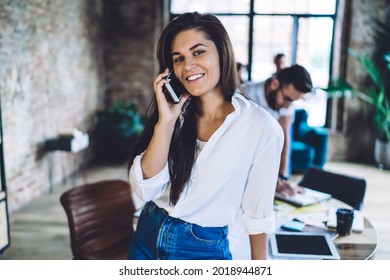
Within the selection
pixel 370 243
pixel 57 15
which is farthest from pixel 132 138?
pixel 370 243

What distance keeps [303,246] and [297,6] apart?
505 cm

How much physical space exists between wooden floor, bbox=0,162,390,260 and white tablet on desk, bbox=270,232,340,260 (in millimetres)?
297

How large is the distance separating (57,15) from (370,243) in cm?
403

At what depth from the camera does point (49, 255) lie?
9.38 feet

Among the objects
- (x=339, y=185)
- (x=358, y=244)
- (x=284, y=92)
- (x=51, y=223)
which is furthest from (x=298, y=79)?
(x=51, y=223)

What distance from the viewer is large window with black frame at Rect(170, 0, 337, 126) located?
589cm

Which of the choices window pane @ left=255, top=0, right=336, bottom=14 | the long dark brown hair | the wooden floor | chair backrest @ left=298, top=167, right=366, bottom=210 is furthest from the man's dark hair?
window pane @ left=255, top=0, right=336, bottom=14

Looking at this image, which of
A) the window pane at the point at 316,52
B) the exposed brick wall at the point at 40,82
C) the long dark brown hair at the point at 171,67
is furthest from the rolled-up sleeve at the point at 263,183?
the window pane at the point at 316,52

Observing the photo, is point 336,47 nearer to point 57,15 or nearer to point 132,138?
point 132,138

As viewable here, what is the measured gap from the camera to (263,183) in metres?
1.12

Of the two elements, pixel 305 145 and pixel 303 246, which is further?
pixel 305 145

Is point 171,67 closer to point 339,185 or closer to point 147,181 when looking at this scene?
point 147,181

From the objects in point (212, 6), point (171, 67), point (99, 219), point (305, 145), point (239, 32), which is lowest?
point (305, 145)

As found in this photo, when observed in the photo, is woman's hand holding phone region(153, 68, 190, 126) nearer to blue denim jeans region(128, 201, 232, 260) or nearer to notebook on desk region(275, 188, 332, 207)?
blue denim jeans region(128, 201, 232, 260)
